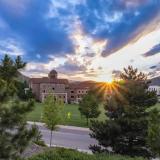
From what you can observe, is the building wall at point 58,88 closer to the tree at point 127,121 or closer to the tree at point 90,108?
the tree at point 90,108

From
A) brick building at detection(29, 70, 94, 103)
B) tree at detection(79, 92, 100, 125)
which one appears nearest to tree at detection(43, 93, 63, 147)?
tree at detection(79, 92, 100, 125)

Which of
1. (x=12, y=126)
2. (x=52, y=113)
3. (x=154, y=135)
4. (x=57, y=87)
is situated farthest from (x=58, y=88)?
(x=12, y=126)

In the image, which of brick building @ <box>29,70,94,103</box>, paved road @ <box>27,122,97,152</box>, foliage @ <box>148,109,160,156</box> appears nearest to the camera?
foliage @ <box>148,109,160,156</box>

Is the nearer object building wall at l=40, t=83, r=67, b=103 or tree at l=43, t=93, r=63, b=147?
tree at l=43, t=93, r=63, b=147

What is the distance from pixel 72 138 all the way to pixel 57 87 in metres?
84.7

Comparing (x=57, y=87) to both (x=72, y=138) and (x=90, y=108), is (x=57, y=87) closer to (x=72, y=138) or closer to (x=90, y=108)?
(x=90, y=108)

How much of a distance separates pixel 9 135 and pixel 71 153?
318 inches

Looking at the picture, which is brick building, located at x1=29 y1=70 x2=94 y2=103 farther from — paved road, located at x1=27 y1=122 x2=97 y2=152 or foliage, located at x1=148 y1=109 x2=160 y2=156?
foliage, located at x1=148 y1=109 x2=160 y2=156

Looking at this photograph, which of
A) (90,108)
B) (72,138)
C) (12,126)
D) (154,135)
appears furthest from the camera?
(90,108)

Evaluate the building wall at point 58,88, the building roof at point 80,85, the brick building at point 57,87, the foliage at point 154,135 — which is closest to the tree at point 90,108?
the foliage at point 154,135

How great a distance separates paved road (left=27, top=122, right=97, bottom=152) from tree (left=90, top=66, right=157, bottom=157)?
5488 millimetres

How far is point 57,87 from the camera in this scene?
379 ft

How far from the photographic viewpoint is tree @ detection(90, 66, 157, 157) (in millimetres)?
19422

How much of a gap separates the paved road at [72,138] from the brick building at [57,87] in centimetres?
7257
